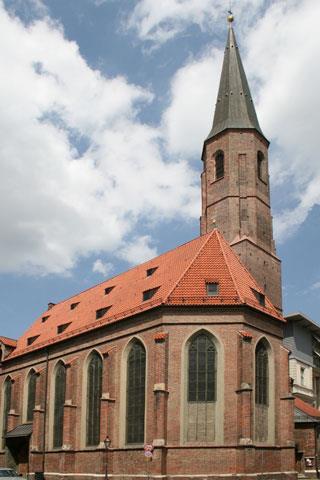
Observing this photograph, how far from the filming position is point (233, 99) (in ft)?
168

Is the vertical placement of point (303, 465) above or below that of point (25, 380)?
below

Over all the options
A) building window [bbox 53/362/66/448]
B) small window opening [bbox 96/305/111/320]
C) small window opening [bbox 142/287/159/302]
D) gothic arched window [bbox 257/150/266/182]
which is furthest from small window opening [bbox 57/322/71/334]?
gothic arched window [bbox 257/150/266/182]

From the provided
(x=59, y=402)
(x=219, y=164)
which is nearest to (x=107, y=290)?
(x=59, y=402)

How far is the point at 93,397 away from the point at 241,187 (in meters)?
20.0

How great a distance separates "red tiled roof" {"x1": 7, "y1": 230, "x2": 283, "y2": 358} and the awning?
5500 mm

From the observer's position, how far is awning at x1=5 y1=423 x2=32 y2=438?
137 ft

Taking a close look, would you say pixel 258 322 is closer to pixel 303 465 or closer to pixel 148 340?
pixel 148 340

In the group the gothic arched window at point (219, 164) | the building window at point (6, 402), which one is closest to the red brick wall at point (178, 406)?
the building window at point (6, 402)

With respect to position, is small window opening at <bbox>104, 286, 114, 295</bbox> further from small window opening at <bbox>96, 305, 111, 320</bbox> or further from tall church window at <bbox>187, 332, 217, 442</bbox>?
tall church window at <bbox>187, 332, 217, 442</bbox>

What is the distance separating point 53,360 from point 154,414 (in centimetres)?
A: 1345

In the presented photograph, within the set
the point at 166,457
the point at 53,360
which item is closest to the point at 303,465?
the point at 166,457

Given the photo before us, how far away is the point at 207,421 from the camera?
30734 mm

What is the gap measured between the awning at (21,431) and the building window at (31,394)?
63 cm

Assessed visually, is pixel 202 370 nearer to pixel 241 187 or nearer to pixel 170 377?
pixel 170 377
